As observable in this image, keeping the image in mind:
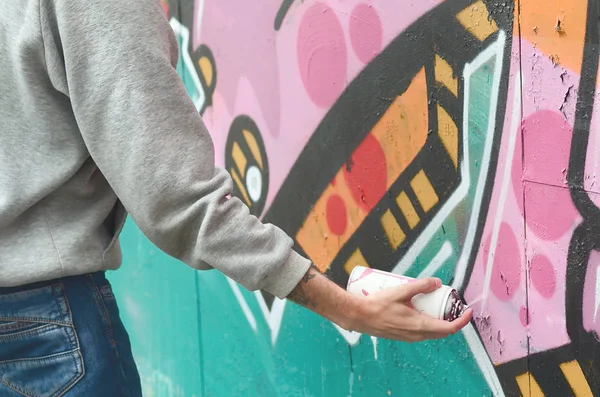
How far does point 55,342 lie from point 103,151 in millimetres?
410

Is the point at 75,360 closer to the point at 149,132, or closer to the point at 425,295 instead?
the point at 149,132

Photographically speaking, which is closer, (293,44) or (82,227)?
(82,227)

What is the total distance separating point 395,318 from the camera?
4.93 feet

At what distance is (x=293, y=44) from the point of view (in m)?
2.49

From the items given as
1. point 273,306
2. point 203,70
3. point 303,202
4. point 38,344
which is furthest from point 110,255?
point 203,70

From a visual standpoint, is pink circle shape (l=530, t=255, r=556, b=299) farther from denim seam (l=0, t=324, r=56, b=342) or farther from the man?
denim seam (l=0, t=324, r=56, b=342)

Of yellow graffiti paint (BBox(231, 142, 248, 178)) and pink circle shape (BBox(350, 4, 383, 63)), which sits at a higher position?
pink circle shape (BBox(350, 4, 383, 63))

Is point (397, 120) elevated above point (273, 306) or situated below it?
above

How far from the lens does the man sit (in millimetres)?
1327

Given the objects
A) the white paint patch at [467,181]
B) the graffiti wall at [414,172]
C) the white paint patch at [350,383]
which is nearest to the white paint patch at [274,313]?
the graffiti wall at [414,172]

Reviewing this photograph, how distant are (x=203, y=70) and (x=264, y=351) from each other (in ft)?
3.60

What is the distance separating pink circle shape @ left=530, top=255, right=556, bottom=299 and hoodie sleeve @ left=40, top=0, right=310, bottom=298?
732 mm

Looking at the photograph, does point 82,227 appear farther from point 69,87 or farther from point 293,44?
point 293,44

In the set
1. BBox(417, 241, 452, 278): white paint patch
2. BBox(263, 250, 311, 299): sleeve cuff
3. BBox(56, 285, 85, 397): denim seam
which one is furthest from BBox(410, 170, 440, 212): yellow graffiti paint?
BBox(56, 285, 85, 397): denim seam
